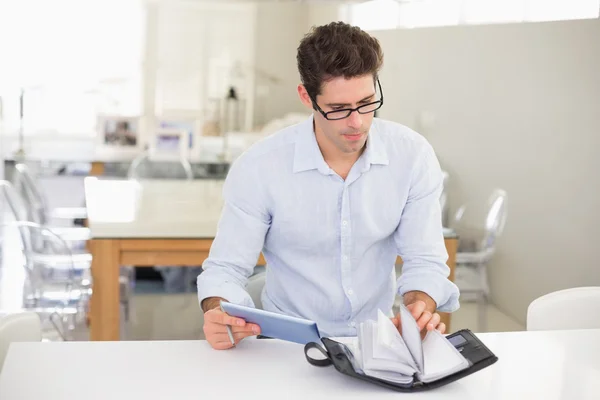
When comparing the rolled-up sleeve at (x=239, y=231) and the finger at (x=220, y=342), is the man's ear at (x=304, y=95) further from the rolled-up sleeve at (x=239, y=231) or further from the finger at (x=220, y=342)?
the finger at (x=220, y=342)

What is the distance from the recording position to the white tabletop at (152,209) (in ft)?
9.78

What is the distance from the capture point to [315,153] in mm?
1894

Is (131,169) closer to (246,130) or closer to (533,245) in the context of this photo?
(533,245)

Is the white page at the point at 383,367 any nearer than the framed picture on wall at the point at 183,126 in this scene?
Yes

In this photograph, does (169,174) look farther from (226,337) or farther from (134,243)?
(226,337)

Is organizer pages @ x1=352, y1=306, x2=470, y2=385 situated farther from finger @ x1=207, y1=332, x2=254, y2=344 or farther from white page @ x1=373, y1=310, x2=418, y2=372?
finger @ x1=207, y1=332, x2=254, y2=344

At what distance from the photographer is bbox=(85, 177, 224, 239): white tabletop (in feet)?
9.78

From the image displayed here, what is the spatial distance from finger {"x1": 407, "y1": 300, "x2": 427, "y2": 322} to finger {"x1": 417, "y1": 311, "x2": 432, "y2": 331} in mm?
12

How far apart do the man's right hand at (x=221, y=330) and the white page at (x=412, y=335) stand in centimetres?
27

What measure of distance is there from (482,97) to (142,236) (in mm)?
2205

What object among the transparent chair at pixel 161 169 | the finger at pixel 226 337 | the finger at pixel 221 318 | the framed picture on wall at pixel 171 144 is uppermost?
the framed picture on wall at pixel 171 144

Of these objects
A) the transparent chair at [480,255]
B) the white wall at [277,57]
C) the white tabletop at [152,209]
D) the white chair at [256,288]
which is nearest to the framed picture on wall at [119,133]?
the white tabletop at [152,209]

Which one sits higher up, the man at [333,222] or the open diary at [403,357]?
the man at [333,222]

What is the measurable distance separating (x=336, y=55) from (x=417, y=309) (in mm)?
526
